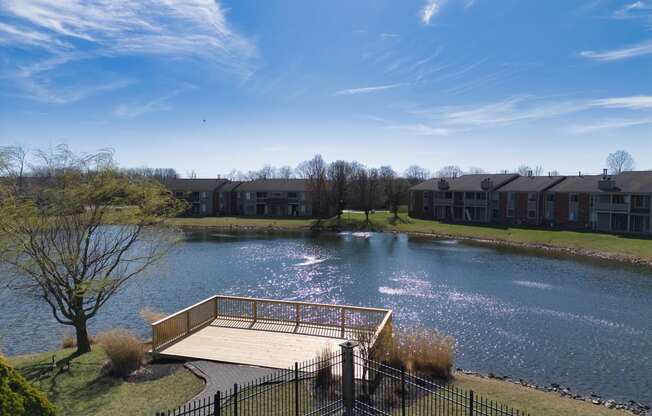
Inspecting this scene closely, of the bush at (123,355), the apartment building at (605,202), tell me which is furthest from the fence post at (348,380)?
the apartment building at (605,202)

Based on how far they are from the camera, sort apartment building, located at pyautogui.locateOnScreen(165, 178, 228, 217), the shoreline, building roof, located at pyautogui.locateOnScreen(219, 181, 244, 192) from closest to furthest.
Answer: the shoreline, apartment building, located at pyautogui.locateOnScreen(165, 178, 228, 217), building roof, located at pyautogui.locateOnScreen(219, 181, 244, 192)

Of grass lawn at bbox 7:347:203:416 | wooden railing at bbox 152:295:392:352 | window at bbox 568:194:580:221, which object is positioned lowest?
grass lawn at bbox 7:347:203:416

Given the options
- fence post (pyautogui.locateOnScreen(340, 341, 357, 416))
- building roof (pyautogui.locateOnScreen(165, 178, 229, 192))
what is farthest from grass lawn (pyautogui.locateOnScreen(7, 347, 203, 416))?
building roof (pyautogui.locateOnScreen(165, 178, 229, 192))

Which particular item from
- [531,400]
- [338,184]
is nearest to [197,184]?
[338,184]

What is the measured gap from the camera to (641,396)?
16938mm

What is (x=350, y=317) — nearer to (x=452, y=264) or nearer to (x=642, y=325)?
(x=642, y=325)

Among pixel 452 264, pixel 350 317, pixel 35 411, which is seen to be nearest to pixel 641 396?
pixel 350 317

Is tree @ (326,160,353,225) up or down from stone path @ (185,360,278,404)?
up

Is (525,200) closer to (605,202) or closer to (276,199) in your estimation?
(605,202)

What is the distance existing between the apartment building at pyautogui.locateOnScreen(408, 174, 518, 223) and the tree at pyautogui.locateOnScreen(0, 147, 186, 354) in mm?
61517

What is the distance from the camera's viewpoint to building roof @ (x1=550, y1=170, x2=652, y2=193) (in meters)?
57.2

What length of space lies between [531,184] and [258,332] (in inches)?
2423

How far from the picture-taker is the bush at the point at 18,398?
625 cm

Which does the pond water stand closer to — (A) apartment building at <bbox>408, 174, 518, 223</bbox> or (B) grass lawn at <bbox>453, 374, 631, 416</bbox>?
(B) grass lawn at <bbox>453, 374, 631, 416</bbox>
